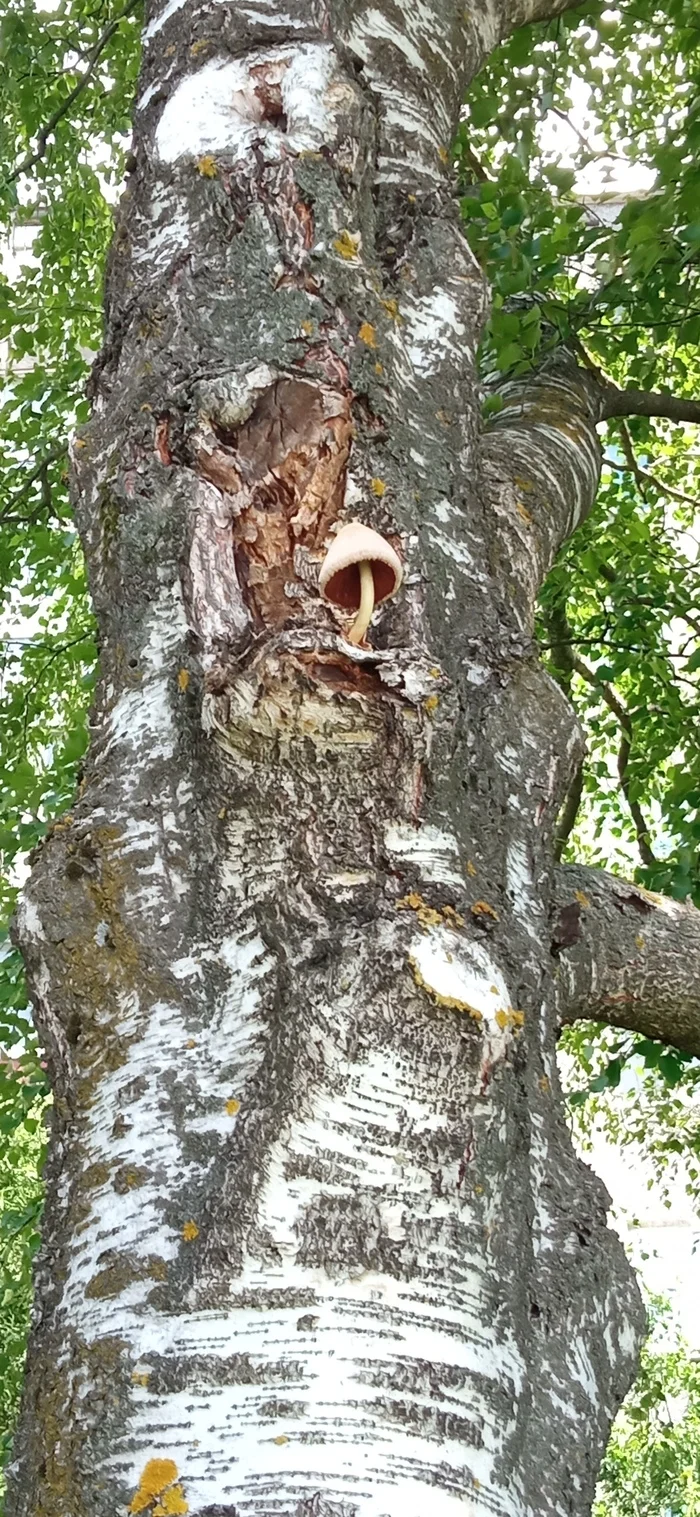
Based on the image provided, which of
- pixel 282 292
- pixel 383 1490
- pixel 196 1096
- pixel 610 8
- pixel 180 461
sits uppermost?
pixel 610 8

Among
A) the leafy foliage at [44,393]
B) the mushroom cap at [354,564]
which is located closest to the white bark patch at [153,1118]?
the mushroom cap at [354,564]

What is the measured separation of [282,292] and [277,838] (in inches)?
25.0

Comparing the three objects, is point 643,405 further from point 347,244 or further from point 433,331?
point 347,244

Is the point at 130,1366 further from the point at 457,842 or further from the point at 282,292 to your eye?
the point at 282,292

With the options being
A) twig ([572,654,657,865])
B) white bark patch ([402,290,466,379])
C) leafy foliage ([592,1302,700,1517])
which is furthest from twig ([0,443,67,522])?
leafy foliage ([592,1302,700,1517])

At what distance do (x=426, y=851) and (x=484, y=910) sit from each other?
87 millimetres

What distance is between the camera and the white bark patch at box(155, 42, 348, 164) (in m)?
1.47

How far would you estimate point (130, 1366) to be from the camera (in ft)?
3.04

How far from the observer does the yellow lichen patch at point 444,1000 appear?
1.02 metres

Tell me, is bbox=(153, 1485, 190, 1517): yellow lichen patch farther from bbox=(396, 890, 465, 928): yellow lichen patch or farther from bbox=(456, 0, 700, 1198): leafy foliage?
bbox=(456, 0, 700, 1198): leafy foliage

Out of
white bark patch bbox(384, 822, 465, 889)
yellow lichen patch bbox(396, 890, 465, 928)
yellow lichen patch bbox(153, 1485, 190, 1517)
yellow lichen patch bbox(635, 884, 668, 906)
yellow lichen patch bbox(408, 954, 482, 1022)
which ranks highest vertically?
→ yellow lichen patch bbox(635, 884, 668, 906)

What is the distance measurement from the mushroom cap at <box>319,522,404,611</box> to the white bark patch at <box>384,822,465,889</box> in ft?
0.76

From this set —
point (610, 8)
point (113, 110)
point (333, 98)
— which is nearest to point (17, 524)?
point (113, 110)

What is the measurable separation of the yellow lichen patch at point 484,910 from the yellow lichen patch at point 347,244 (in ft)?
2.50
